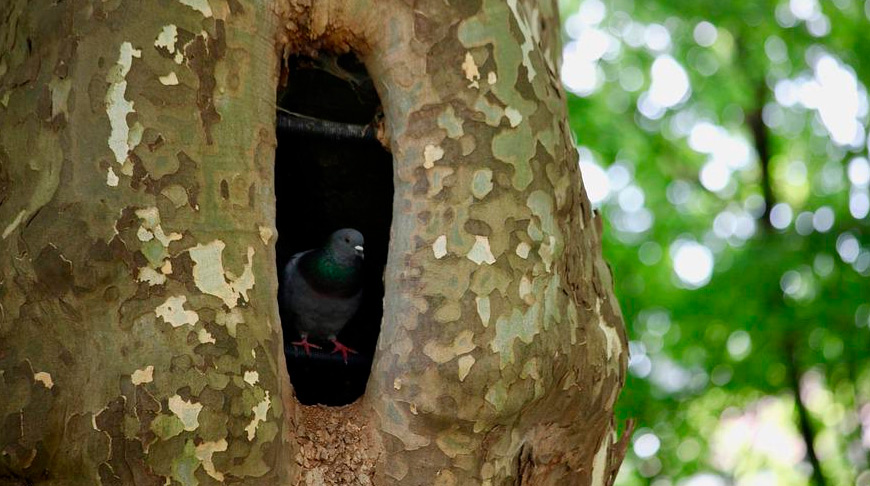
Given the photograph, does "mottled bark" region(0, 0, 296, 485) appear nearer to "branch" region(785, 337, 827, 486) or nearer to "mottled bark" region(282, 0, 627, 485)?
"mottled bark" region(282, 0, 627, 485)

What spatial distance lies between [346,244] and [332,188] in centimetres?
26

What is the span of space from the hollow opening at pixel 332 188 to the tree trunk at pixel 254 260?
1.78ft

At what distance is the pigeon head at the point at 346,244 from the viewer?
4062 millimetres

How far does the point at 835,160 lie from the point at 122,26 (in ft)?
23.0

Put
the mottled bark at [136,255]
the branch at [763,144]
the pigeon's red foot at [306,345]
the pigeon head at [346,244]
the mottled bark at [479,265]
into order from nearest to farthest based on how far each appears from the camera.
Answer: the mottled bark at [136,255]
the mottled bark at [479,265]
the pigeon's red foot at [306,345]
the pigeon head at [346,244]
the branch at [763,144]

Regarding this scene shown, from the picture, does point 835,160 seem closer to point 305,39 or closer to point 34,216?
point 305,39

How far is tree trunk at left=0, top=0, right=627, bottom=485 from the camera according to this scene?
2268 millimetres

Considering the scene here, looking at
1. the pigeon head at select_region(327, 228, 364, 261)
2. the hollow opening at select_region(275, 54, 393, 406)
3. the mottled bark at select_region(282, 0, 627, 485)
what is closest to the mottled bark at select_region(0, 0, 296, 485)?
the mottled bark at select_region(282, 0, 627, 485)

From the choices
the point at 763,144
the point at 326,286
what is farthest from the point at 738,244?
the point at 326,286

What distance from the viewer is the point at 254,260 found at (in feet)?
8.16

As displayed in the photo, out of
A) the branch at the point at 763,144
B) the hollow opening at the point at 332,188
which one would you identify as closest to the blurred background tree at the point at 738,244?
the branch at the point at 763,144

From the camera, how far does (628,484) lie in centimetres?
916

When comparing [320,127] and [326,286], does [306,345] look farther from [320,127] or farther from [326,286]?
[320,127]

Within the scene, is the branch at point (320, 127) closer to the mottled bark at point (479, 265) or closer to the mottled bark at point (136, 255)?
the mottled bark at point (479, 265)
